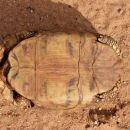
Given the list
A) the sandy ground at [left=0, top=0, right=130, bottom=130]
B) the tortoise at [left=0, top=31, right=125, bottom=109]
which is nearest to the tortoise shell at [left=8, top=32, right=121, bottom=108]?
the tortoise at [left=0, top=31, right=125, bottom=109]

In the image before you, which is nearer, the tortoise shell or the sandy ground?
the tortoise shell

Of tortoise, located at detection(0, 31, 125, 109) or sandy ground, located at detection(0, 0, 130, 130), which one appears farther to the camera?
sandy ground, located at detection(0, 0, 130, 130)

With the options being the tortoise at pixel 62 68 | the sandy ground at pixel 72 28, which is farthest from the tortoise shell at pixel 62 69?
the sandy ground at pixel 72 28

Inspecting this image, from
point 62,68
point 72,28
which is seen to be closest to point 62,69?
point 62,68

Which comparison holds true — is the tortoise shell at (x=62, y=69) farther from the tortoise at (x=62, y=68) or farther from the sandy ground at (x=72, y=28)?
the sandy ground at (x=72, y=28)

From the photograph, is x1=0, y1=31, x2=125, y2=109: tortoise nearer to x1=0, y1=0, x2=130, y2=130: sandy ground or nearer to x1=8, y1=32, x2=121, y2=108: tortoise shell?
x1=8, y1=32, x2=121, y2=108: tortoise shell

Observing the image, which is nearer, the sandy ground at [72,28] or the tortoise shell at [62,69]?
the tortoise shell at [62,69]

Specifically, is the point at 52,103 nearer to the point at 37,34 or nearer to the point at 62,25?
the point at 37,34
